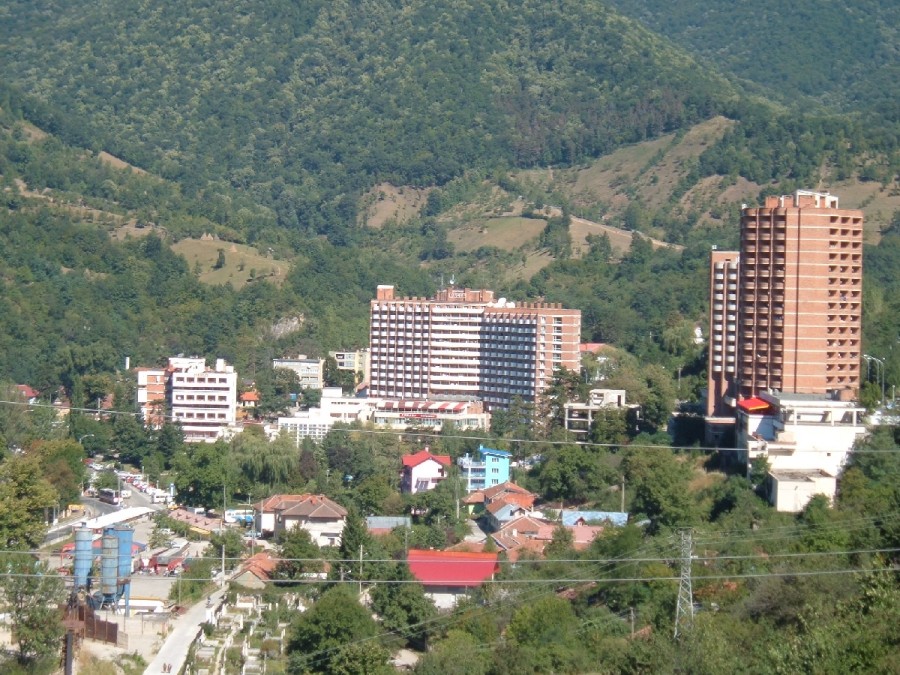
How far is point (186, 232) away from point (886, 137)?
32733mm

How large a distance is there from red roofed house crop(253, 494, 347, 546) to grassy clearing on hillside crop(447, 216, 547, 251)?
4507 cm

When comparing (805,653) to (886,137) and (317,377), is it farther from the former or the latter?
(886,137)

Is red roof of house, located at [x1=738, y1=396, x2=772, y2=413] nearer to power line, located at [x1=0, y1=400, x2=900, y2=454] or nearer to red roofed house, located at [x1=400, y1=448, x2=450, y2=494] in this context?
power line, located at [x1=0, y1=400, x2=900, y2=454]

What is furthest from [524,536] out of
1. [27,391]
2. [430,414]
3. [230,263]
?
[230,263]

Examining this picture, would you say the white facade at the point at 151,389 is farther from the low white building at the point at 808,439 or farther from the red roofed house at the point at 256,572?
the low white building at the point at 808,439

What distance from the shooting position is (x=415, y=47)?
120 metres

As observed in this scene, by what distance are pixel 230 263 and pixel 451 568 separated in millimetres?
42106

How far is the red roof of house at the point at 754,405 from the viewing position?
37.3 meters

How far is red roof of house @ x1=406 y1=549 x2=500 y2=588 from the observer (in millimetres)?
33312

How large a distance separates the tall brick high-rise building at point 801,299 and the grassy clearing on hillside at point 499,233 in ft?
146

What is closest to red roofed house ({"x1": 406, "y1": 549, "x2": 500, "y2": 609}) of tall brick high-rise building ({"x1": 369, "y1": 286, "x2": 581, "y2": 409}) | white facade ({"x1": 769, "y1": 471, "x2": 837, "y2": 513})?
white facade ({"x1": 769, "y1": 471, "x2": 837, "y2": 513})

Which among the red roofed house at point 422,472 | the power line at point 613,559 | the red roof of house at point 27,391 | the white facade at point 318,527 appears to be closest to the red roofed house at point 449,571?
the power line at point 613,559

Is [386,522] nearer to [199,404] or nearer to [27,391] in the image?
[199,404]

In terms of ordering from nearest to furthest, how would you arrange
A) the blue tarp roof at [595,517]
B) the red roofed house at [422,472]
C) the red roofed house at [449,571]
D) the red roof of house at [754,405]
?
1. the red roofed house at [449,571]
2. the red roof of house at [754,405]
3. the blue tarp roof at [595,517]
4. the red roofed house at [422,472]
